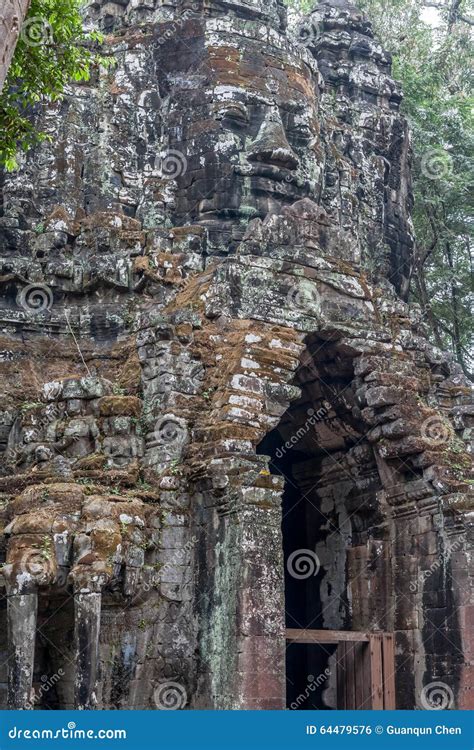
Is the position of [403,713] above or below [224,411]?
below

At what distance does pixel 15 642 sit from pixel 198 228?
7297 mm

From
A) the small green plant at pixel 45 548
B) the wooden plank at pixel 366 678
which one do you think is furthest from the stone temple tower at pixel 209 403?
the wooden plank at pixel 366 678

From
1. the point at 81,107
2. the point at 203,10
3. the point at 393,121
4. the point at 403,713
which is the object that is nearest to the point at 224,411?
the point at 403,713

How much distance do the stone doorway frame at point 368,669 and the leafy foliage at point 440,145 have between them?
1354 centimetres

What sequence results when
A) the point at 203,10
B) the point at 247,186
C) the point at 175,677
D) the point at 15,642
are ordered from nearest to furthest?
the point at 15,642 < the point at 175,677 < the point at 247,186 < the point at 203,10

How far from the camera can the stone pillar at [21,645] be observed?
12.5m

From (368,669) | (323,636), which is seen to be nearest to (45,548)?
(323,636)

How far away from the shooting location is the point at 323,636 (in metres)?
15.2

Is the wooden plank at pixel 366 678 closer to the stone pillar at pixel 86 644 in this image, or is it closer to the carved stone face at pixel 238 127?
the stone pillar at pixel 86 644

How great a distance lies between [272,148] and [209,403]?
215 inches

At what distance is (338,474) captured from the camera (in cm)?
1738

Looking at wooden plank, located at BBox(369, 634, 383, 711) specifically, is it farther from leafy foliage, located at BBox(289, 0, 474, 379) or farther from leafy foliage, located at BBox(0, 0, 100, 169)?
leafy foliage, located at BBox(289, 0, 474, 379)

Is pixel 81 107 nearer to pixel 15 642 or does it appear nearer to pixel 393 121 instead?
pixel 393 121

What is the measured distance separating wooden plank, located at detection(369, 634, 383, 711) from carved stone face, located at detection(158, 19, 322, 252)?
658cm
